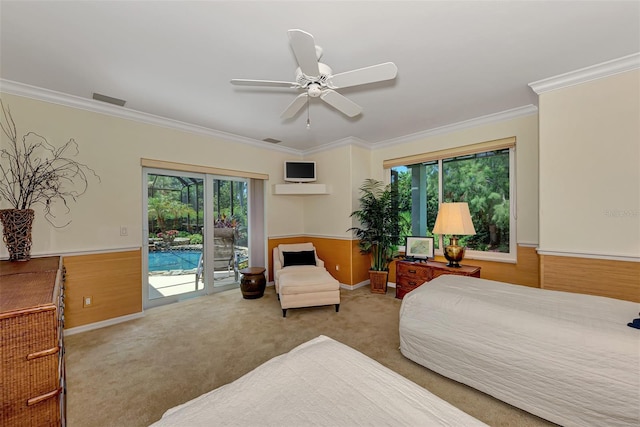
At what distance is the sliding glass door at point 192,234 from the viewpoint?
3588 mm

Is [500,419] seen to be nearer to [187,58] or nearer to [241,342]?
[241,342]

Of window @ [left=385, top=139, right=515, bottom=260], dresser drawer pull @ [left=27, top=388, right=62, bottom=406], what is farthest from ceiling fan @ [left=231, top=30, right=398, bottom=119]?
window @ [left=385, top=139, right=515, bottom=260]

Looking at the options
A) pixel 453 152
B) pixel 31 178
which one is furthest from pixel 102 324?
pixel 453 152

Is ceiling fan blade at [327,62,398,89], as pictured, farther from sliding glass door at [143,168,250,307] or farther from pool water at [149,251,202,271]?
pool water at [149,251,202,271]

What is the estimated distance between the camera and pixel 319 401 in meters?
0.90

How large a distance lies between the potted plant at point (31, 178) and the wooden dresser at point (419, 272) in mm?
4184

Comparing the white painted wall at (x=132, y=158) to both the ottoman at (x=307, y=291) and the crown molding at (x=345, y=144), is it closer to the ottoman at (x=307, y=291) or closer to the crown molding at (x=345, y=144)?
the crown molding at (x=345, y=144)

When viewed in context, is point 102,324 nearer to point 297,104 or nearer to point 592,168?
point 297,104

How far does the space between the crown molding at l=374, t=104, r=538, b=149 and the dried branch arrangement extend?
4297 mm

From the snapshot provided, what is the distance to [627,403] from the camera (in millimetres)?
1311

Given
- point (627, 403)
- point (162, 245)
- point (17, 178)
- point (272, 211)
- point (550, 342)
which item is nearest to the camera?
point (627, 403)

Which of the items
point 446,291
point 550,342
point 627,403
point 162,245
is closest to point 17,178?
point 162,245

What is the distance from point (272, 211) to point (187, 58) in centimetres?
293

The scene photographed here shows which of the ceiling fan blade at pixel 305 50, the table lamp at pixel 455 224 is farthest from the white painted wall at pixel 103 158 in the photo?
the table lamp at pixel 455 224
